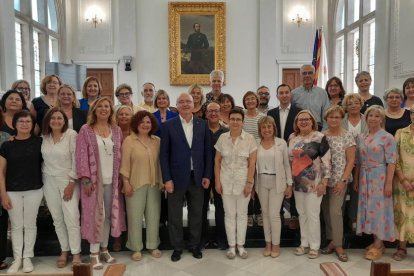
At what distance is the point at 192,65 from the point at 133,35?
64.5 inches

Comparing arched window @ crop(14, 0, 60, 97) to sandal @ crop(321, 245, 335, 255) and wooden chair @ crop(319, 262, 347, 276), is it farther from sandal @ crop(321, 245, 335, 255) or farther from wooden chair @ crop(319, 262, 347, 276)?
wooden chair @ crop(319, 262, 347, 276)

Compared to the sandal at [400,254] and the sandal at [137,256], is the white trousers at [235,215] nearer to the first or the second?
the sandal at [137,256]

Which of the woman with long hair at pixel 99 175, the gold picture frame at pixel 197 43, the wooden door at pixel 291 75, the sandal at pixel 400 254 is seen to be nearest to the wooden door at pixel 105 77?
the gold picture frame at pixel 197 43

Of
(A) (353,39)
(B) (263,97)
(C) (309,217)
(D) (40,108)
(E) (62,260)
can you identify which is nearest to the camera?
(E) (62,260)

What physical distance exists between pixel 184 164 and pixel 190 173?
107mm

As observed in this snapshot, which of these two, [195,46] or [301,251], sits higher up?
[195,46]

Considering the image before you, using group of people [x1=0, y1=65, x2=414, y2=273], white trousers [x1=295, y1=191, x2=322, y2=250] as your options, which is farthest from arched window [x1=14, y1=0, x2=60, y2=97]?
white trousers [x1=295, y1=191, x2=322, y2=250]

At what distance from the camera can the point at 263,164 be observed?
3.60 meters

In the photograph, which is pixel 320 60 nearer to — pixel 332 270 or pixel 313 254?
pixel 313 254

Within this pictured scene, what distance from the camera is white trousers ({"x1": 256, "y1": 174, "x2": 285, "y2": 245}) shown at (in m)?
3.59

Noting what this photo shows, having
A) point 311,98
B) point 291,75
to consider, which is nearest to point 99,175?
point 311,98

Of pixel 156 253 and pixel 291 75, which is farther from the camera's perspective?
pixel 291 75

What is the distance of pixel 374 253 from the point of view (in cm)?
366

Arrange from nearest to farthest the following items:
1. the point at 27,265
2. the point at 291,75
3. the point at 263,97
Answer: the point at 27,265 < the point at 263,97 < the point at 291,75
